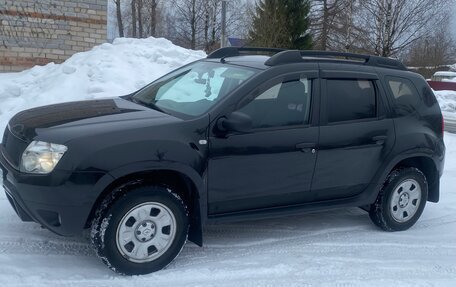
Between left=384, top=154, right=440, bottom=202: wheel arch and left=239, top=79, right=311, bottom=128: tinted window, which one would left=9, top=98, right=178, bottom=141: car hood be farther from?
left=384, top=154, right=440, bottom=202: wheel arch

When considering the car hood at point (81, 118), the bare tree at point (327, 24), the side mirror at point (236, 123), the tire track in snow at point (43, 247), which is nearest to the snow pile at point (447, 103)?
the bare tree at point (327, 24)

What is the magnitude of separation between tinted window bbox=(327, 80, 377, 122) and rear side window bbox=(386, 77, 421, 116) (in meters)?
0.29

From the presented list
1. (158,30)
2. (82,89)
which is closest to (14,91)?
(82,89)

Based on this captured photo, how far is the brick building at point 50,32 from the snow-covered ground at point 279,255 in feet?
30.7

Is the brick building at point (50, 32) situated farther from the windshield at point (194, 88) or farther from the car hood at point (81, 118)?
the car hood at point (81, 118)

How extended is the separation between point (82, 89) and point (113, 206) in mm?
7110

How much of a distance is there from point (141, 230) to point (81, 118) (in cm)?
104

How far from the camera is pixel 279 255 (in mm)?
4613

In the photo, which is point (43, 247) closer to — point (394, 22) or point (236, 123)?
point (236, 123)

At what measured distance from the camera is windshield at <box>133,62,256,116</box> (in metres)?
4.51

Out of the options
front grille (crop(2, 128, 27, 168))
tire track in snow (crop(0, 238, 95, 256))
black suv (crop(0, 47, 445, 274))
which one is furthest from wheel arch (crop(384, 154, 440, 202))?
front grille (crop(2, 128, 27, 168))

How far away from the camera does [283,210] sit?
464cm

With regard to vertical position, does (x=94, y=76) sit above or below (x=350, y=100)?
below

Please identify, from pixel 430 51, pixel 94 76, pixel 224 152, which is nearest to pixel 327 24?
pixel 430 51
